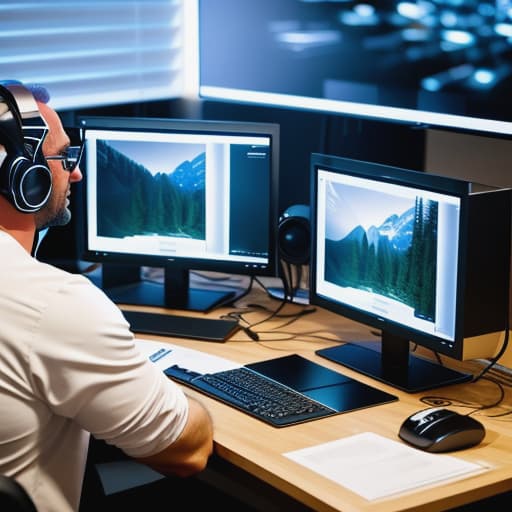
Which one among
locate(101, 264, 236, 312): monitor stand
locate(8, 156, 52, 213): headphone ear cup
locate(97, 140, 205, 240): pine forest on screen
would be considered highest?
locate(8, 156, 52, 213): headphone ear cup

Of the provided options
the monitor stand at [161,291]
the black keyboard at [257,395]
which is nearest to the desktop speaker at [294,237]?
the monitor stand at [161,291]

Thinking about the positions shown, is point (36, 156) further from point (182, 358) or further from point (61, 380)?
point (182, 358)

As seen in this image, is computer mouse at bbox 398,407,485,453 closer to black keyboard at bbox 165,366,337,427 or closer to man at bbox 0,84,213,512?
black keyboard at bbox 165,366,337,427

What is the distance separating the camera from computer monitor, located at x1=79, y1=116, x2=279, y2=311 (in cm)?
257

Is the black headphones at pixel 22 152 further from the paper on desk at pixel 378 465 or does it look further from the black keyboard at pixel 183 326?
the black keyboard at pixel 183 326

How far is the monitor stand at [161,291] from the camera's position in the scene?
271 cm

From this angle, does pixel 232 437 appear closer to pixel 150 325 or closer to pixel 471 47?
pixel 150 325

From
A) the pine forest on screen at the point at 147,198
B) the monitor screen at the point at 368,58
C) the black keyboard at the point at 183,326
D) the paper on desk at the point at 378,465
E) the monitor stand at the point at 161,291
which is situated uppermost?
the monitor screen at the point at 368,58

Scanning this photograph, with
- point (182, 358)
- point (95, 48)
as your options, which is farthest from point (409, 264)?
point (95, 48)

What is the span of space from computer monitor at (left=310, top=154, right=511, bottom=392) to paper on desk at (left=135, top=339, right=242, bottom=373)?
0.24 metres

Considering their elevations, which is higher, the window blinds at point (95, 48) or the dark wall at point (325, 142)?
the window blinds at point (95, 48)

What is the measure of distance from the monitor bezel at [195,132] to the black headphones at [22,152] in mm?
797

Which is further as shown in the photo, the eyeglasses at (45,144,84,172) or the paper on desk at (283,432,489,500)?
the eyeglasses at (45,144,84,172)

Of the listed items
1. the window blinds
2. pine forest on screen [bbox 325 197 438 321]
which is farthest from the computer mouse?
the window blinds
